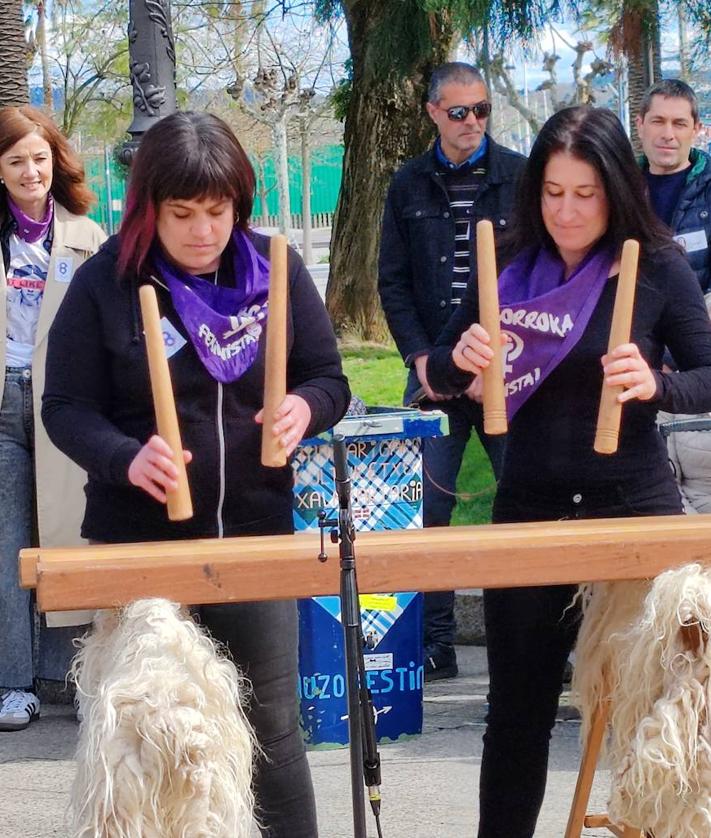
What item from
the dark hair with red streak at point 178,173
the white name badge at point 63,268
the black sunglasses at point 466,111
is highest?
the black sunglasses at point 466,111

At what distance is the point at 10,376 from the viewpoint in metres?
4.14

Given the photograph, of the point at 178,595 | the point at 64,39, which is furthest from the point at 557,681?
the point at 64,39

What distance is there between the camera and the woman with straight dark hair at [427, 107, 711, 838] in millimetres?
2498

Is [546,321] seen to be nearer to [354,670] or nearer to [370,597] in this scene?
[354,670]

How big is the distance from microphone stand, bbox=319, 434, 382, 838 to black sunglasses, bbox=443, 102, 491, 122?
8.36 ft

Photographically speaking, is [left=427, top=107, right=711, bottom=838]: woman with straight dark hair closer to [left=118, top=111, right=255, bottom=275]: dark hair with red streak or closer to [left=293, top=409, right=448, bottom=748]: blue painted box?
[left=118, top=111, right=255, bottom=275]: dark hair with red streak

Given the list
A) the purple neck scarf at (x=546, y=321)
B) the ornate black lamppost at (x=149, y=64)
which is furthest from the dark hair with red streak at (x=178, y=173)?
the ornate black lamppost at (x=149, y=64)

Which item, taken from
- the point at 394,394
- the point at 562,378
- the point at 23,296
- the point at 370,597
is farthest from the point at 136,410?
the point at 394,394

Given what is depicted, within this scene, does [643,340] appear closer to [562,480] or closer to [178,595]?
[562,480]

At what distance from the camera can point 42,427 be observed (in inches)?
163

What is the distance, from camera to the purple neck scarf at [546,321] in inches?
98.2

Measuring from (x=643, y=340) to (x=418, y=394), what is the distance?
1.80 metres

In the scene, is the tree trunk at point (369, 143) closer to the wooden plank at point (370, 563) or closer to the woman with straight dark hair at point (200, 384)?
the woman with straight dark hair at point (200, 384)

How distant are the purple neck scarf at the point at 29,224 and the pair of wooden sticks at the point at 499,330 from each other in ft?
7.07
